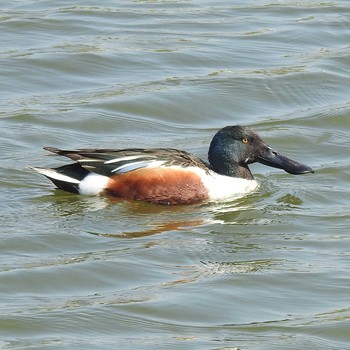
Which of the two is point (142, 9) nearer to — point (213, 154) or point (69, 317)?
point (213, 154)

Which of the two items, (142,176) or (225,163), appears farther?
(225,163)

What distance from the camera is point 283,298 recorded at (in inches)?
344

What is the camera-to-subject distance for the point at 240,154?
11.5 meters

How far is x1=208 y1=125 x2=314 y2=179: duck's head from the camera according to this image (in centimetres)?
1146

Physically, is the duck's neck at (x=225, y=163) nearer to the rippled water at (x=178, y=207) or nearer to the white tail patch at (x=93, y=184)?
the rippled water at (x=178, y=207)

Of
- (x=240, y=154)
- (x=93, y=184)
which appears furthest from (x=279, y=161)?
(x=93, y=184)

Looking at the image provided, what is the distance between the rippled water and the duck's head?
23 cm

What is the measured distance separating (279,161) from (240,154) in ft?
1.11

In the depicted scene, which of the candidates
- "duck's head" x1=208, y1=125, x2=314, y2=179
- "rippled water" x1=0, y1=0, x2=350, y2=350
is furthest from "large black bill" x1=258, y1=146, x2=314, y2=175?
"rippled water" x1=0, y1=0, x2=350, y2=350

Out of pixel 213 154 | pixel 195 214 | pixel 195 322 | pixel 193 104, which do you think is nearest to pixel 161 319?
pixel 195 322

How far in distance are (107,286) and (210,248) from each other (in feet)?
3.84

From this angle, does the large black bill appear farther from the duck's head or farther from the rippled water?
the rippled water

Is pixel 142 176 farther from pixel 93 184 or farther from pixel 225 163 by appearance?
pixel 225 163

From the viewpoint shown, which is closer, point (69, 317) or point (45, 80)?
point (69, 317)
